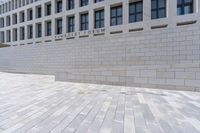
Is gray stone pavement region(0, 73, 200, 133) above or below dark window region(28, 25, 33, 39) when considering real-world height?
below

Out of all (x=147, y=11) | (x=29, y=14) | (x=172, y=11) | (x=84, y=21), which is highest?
(x=29, y=14)

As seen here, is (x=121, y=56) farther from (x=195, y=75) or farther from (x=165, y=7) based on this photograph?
Answer: (x=165, y=7)

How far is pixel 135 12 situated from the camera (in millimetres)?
18656

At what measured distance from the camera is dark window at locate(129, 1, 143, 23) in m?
18.4

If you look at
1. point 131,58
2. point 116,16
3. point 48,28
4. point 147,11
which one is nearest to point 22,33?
point 48,28

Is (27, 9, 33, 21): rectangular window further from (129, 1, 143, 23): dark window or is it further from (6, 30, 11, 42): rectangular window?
(129, 1, 143, 23): dark window

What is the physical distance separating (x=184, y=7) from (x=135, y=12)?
19.1 feet

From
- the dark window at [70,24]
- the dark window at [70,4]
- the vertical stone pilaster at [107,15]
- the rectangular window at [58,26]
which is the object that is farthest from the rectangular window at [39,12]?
the vertical stone pilaster at [107,15]

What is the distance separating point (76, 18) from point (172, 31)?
1562 cm

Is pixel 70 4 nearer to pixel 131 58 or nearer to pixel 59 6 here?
pixel 59 6

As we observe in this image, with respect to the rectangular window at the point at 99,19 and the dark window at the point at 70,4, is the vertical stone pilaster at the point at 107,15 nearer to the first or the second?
the rectangular window at the point at 99,19

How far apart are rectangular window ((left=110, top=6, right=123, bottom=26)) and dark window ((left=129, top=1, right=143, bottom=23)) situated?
1.43m

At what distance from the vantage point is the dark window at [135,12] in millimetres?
18422

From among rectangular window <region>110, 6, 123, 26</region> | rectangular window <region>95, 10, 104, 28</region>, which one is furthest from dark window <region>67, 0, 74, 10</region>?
rectangular window <region>110, 6, 123, 26</region>
